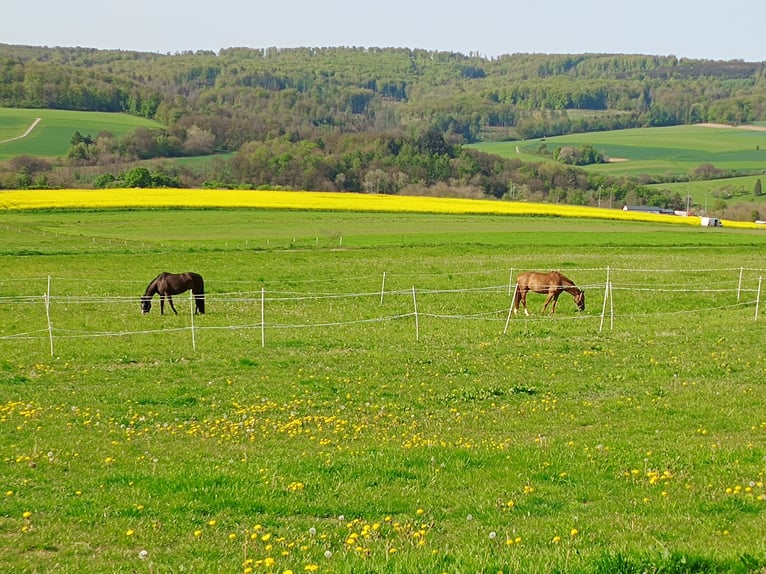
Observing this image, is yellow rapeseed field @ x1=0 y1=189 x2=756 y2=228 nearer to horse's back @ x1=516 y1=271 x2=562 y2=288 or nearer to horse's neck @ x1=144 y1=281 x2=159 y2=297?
horse's neck @ x1=144 y1=281 x2=159 y2=297

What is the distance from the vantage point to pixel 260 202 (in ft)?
254

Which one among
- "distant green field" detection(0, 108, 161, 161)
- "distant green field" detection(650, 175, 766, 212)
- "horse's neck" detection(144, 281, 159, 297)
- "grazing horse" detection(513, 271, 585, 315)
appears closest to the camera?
"grazing horse" detection(513, 271, 585, 315)

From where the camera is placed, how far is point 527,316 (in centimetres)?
2702

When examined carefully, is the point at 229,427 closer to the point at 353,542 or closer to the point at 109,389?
the point at 109,389

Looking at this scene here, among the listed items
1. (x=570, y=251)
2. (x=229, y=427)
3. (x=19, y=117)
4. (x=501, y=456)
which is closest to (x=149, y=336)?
(x=229, y=427)

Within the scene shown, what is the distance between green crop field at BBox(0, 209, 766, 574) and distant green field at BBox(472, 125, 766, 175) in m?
124

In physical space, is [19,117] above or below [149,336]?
above

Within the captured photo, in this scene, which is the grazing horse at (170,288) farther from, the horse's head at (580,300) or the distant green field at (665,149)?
the distant green field at (665,149)

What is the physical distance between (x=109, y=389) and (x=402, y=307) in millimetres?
14049

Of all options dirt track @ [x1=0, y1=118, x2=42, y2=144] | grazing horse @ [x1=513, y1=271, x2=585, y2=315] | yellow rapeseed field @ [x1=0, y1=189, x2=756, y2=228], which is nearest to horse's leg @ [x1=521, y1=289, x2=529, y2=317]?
grazing horse @ [x1=513, y1=271, x2=585, y2=315]

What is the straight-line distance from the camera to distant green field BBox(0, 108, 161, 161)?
4380 inches

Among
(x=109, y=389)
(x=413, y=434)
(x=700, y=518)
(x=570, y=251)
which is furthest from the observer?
(x=570, y=251)

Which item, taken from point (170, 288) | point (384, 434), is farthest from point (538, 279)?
point (384, 434)

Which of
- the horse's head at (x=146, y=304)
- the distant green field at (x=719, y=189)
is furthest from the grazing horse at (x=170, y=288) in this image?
the distant green field at (x=719, y=189)
